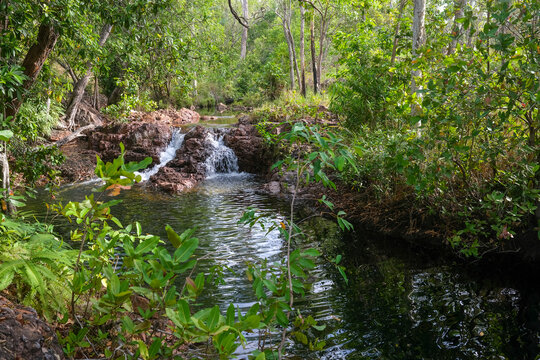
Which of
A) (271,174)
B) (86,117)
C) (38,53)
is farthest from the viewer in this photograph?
(86,117)

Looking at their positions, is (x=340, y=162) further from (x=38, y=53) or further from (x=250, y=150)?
(x=250, y=150)

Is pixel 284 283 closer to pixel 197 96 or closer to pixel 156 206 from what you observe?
pixel 156 206

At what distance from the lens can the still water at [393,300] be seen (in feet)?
12.5

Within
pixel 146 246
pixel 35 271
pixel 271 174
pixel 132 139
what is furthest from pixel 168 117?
pixel 146 246

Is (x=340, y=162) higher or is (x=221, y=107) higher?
(x=221, y=107)

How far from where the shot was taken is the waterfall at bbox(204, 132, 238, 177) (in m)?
15.2

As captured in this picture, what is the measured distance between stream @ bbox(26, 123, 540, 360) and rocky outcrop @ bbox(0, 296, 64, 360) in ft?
3.35

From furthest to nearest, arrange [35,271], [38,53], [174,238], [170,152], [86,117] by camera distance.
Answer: [86,117] < [170,152] < [38,53] < [35,271] < [174,238]

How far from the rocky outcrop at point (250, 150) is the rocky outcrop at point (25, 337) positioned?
12093mm

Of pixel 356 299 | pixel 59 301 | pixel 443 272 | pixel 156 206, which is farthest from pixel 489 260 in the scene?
pixel 156 206

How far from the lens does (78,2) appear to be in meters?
4.69

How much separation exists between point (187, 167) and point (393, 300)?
35.7 feet

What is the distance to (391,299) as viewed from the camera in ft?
16.0

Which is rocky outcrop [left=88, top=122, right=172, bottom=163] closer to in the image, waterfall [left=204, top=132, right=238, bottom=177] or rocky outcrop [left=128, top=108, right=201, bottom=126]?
rocky outcrop [left=128, top=108, right=201, bottom=126]
